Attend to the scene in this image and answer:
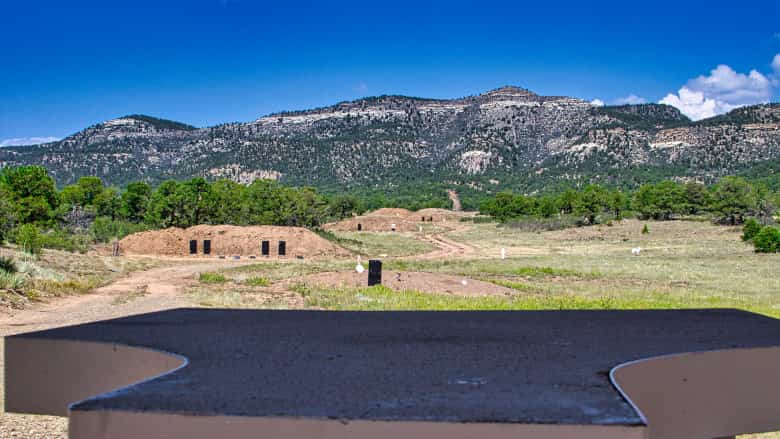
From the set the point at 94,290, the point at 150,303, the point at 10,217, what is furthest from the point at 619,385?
the point at 10,217

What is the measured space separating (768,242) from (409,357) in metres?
45.3

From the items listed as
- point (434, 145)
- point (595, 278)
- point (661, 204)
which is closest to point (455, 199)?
point (434, 145)

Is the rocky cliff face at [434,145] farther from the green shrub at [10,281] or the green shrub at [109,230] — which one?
the green shrub at [10,281]

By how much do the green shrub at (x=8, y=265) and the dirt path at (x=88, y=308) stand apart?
241cm

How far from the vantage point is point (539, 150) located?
167250 millimetres

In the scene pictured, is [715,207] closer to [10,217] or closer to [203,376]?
[10,217]

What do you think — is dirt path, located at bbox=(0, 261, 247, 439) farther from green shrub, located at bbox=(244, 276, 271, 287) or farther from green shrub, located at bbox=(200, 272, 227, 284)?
green shrub, located at bbox=(244, 276, 271, 287)

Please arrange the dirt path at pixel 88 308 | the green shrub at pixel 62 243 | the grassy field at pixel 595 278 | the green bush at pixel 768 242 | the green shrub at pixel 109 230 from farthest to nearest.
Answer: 1. the green shrub at pixel 109 230
2. the green bush at pixel 768 242
3. the green shrub at pixel 62 243
4. the grassy field at pixel 595 278
5. the dirt path at pixel 88 308

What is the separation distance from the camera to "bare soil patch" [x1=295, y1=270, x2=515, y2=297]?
24.4 meters

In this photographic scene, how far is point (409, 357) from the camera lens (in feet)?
17.1

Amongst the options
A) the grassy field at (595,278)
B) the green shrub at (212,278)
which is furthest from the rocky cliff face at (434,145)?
the green shrub at (212,278)

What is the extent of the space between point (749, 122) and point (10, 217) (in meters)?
144

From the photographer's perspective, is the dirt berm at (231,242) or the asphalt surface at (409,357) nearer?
the asphalt surface at (409,357)

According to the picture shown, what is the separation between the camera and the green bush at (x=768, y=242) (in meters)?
44.0
